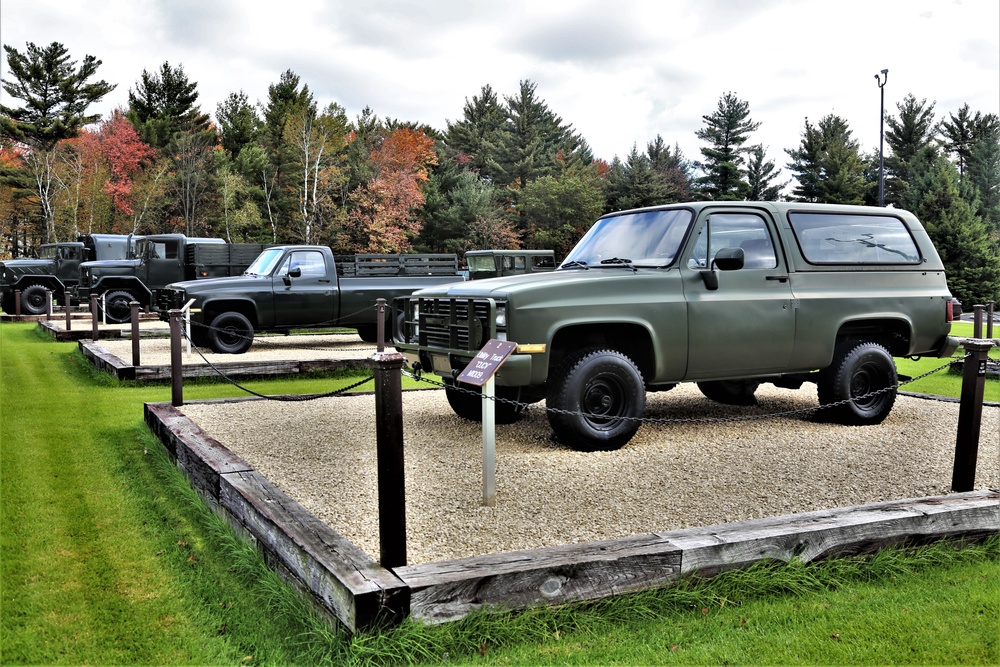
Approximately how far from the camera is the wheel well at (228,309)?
578 inches

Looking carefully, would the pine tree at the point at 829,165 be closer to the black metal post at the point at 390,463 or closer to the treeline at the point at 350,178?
the treeline at the point at 350,178

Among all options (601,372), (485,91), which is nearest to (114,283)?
(601,372)

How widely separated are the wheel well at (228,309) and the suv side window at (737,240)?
9789 mm

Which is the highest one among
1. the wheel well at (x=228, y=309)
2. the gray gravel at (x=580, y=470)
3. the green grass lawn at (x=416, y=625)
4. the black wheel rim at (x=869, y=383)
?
the wheel well at (x=228, y=309)

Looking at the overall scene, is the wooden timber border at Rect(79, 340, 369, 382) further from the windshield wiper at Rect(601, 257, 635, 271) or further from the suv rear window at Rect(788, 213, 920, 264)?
the suv rear window at Rect(788, 213, 920, 264)

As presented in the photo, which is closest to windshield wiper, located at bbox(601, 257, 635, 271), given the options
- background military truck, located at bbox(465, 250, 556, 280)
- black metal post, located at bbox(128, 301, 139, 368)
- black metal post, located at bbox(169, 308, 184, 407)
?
black metal post, located at bbox(169, 308, 184, 407)

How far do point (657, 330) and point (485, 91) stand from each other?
63.9 m

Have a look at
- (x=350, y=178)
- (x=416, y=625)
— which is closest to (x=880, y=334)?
(x=416, y=625)

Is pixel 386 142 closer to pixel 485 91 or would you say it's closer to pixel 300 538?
pixel 485 91

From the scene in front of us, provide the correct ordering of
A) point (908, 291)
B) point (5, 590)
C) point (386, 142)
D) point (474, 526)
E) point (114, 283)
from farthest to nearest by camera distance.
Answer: point (386, 142)
point (114, 283)
point (908, 291)
point (474, 526)
point (5, 590)

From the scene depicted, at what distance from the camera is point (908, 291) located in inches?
320

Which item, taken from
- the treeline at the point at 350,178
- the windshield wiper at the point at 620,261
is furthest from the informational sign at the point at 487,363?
the treeline at the point at 350,178

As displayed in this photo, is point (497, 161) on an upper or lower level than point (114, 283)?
upper

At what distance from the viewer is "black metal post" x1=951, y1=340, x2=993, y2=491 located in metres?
5.29
